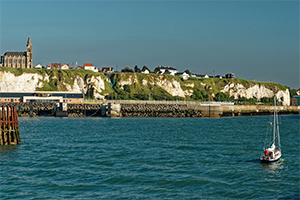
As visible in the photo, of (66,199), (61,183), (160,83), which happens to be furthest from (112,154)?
(160,83)

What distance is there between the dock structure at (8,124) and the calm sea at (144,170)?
1473 mm

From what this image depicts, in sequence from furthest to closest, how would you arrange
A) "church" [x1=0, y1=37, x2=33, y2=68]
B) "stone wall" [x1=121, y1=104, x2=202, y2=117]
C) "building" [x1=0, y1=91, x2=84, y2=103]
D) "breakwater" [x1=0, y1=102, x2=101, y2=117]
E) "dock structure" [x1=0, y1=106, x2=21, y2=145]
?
"church" [x1=0, y1=37, x2=33, y2=68] < "building" [x1=0, y1=91, x2=84, y2=103] < "stone wall" [x1=121, y1=104, x2=202, y2=117] < "breakwater" [x1=0, y1=102, x2=101, y2=117] < "dock structure" [x1=0, y1=106, x2=21, y2=145]

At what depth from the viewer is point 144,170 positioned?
31.5m

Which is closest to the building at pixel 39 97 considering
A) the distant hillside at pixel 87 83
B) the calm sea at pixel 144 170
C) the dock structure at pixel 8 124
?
the distant hillside at pixel 87 83

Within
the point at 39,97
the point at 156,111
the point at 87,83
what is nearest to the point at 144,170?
the point at 156,111

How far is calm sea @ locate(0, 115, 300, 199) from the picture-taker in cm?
2533

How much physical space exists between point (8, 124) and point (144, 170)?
1922 cm

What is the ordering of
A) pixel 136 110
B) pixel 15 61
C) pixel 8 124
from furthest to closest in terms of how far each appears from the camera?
pixel 15 61 → pixel 136 110 → pixel 8 124

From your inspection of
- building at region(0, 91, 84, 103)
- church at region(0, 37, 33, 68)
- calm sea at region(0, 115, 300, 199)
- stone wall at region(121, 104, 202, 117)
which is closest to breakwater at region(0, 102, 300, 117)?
stone wall at region(121, 104, 202, 117)

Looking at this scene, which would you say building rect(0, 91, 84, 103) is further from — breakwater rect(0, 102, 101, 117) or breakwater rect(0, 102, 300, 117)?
breakwater rect(0, 102, 101, 117)

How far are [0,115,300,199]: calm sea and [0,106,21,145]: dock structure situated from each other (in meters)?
1.47

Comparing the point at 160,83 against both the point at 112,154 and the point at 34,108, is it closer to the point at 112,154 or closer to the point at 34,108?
the point at 34,108

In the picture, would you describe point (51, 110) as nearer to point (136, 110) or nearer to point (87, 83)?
point (136, 110)

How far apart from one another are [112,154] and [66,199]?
1561cm
